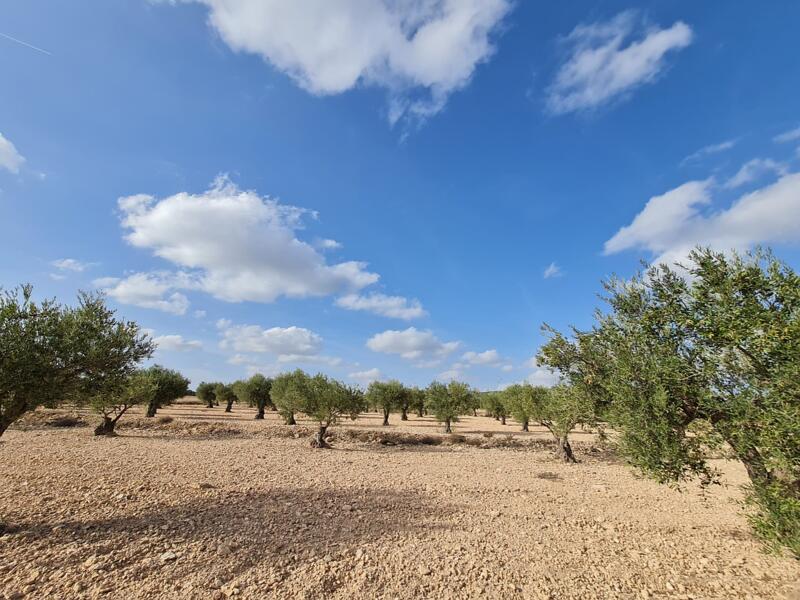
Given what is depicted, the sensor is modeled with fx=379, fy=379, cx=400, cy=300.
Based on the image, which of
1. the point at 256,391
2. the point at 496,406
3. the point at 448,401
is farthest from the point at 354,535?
the point at 496,406

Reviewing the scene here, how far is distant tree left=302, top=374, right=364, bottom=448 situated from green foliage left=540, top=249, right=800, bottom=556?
2614cm

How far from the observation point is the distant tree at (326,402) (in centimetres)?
3369

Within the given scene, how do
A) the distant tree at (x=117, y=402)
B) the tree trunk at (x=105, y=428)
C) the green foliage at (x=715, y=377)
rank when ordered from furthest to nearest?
the tree trunk at (x=105, y=428) < the distant tree at (x=117, y=402) < the green foliage at (x=715, y=377)

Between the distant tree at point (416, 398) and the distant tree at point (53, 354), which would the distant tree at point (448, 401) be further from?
the distant tree at point (53, 354)

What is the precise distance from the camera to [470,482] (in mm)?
19359

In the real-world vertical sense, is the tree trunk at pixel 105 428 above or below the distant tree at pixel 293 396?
below

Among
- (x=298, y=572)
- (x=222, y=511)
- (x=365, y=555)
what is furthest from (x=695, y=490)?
(x=222, y=511)

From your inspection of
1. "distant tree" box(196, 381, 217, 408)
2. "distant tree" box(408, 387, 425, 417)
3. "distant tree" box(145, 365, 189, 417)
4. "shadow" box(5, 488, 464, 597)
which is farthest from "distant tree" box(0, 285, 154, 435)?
"distant tree" box(196, 381, 217, 408)

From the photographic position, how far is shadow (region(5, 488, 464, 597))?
29.0 feet

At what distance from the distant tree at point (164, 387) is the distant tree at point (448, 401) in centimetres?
3645

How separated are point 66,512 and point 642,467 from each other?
17.1m

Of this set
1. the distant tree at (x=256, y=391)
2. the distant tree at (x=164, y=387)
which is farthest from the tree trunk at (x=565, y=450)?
the distant tree at (x=256, y=391)

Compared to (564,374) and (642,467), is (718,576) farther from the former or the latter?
(564,374)

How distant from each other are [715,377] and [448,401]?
45.0 meters
